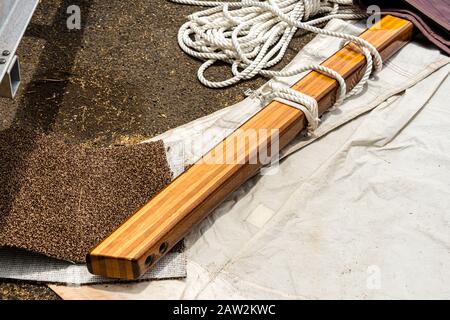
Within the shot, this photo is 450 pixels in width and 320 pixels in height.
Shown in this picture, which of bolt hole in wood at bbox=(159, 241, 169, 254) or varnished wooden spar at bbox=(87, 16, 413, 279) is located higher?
varnished wooden spar at bbox=(87, 16, 413, 279)

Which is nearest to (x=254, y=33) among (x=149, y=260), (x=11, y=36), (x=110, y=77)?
(x=110, y=77)

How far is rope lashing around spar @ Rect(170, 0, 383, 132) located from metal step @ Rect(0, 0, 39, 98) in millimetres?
817

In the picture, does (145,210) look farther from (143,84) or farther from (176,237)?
(143,84)

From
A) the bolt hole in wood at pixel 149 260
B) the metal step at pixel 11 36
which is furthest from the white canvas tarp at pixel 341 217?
the metal step at pixel 11 36

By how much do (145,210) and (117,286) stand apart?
9.2 inches

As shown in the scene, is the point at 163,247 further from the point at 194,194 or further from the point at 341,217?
the point at 341,217

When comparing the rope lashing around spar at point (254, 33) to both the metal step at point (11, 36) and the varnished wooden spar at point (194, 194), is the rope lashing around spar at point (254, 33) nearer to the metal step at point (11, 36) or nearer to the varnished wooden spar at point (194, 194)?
the varnished wooden spar at point (194, 194)

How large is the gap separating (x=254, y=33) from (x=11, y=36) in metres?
1.14

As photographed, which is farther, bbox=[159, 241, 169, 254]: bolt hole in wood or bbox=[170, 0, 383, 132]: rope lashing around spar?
bbox=[170, 0, 383, 132]: rope lashing around spar

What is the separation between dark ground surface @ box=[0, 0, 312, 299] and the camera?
2424 millimetres

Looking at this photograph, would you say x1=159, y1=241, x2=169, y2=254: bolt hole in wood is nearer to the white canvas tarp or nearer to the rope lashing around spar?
the white canvas tarp

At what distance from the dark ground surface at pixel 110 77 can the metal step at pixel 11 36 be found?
48 cm

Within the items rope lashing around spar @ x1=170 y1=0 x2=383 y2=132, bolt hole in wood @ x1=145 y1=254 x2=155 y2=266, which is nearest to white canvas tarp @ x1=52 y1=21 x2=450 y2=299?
bolt hole in wood @ x1=145 y1=254 x2=155 y2=266

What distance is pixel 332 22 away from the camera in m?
2.90
